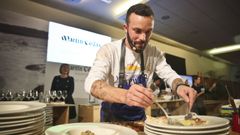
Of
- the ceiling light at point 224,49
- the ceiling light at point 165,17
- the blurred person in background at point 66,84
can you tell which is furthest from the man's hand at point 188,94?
the ceiling light at point 224,49

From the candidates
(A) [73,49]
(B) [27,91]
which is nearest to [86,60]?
(A) [73,49]

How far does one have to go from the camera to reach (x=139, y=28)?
1.28 meters

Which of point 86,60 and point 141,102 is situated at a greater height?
point 86,60

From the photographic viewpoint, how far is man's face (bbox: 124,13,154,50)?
1268 mm

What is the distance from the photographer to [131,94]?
28.9 inches

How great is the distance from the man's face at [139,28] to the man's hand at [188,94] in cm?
39

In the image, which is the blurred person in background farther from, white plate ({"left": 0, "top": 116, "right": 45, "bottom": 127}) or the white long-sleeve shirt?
white plate ({"left": 0, "top": 116, "right": 45, "bottom": 127})

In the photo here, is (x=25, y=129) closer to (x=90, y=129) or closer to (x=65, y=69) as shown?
(x=90, y=129)

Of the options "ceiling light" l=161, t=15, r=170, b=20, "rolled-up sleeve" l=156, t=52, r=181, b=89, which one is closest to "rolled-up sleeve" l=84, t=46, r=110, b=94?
"rolled-up sleeve" l=156, t=52, r=181, b=89

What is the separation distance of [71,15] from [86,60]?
986 mm

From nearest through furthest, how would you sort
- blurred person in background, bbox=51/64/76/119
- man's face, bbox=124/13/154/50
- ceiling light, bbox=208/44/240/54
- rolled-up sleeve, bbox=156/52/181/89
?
man's face, bbox=124/13/154/50
rolled-up sleeve, bbox=156/52/181/89
blurred person in background, bbox=51/64/76/119
ceiling light, bbox=208/44/240/54

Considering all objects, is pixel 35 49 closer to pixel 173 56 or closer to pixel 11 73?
pixel 11 73

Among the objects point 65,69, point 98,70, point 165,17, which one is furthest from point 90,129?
point 165,17

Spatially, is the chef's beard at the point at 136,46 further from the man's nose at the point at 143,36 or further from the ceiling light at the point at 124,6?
the ceiling light at the point at 124,6
